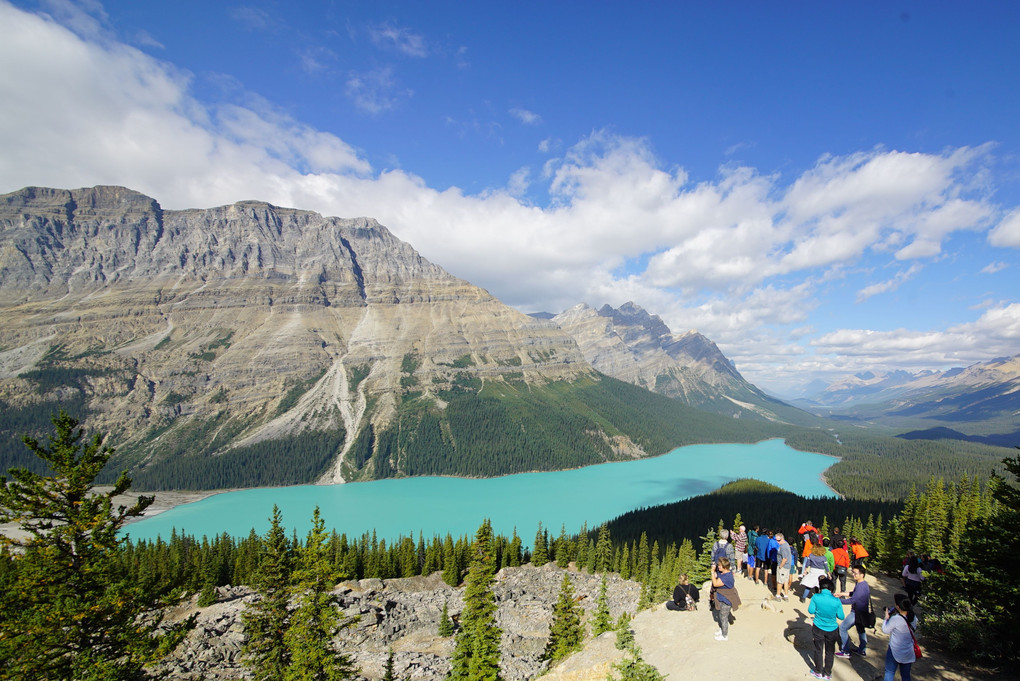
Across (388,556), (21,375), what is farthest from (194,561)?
(21,375)

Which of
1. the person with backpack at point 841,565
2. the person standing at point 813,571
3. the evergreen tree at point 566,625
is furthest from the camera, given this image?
the evergreen tree at point 566,625

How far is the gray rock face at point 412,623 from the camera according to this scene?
37344mm

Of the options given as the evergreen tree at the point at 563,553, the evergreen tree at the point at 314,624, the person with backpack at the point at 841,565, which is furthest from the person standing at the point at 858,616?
the evergreen tree at the point at 563,553

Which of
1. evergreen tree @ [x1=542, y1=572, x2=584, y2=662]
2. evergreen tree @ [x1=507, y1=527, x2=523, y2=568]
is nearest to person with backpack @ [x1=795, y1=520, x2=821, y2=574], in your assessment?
evergreen tree @ [x1=542, y1=572, x2=584, y2=662]

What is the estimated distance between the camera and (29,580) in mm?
13172

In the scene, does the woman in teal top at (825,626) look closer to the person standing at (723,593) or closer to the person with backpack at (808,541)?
the person standing at (723,593)

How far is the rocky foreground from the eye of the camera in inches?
541

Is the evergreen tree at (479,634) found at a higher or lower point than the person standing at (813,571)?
lower

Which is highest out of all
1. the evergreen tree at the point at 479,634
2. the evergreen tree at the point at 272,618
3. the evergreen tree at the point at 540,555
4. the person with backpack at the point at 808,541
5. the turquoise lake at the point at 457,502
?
the person with backpack at the point at 808,541

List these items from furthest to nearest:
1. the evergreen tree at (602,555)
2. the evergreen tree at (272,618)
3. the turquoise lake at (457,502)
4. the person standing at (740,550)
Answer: the turquoise lake at (457,502), the evergreen tree at (602,555), the person standing at (740,550), the evergreen tree at (272,618)

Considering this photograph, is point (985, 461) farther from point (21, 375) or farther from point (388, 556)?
point (21, 375)

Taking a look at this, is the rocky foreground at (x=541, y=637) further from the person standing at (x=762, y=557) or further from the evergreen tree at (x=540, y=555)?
the evergreen tree at (x=540, y=555)

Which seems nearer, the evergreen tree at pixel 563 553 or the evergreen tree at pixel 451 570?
the evergreen tree at pixel 451 570

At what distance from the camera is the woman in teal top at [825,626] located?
11.9m
